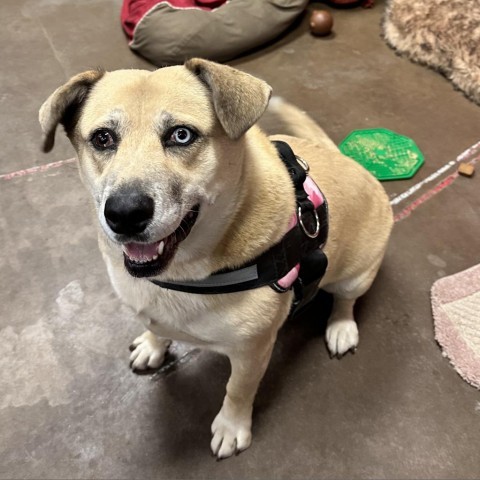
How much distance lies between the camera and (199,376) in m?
1.95

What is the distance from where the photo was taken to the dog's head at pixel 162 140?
1.12 meters

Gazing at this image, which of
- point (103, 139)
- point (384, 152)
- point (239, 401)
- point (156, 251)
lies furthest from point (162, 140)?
point (384, 152)

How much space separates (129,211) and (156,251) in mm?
155

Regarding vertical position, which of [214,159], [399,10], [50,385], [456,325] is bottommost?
[50,385]

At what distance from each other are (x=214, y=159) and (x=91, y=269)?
1.23m

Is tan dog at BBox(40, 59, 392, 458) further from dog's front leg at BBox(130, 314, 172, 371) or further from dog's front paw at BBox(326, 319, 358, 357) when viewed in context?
dog's front paw at BBox(326, 319, 358, 357)

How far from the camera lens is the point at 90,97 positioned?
1.26m

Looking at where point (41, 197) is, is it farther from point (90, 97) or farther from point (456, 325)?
point (456, 325)

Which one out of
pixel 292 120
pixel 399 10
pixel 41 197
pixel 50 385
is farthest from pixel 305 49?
pixel 50 385

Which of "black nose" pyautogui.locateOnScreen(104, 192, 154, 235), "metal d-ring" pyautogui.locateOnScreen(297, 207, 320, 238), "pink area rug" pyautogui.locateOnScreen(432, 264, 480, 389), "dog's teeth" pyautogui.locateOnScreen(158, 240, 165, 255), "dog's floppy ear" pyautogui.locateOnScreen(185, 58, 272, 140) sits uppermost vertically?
"dog's floppy ear" pyautogui.locateOnScreen(185, 58, 272, 140)

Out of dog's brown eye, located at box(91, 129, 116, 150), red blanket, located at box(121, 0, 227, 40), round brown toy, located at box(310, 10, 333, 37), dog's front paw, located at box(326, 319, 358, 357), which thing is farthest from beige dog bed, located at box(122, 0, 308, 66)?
dog's brown eye, located at box(91, 129, 116, 150)

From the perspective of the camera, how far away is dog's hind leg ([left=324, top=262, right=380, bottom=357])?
1916 mm

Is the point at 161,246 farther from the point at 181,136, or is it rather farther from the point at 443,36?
the point at 443,36

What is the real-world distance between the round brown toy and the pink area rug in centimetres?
202
